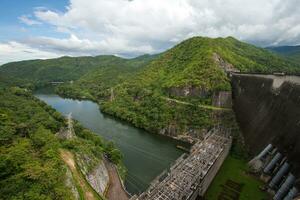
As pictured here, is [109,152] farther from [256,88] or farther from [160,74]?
[160,74]

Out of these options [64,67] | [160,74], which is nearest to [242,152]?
[160,74]

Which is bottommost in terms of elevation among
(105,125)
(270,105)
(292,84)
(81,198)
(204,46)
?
(105,125)

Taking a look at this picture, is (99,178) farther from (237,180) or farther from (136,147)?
(237,180)

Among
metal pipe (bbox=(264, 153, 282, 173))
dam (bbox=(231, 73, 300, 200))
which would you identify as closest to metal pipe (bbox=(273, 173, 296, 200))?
dam (bbox=(231, 73, 300, 200))

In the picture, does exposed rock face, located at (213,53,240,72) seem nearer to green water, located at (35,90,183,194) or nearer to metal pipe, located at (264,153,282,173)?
green water, located at (35,90,183,194)

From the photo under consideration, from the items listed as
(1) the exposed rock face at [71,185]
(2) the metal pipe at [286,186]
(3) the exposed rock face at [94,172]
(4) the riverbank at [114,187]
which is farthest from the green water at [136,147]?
(2) the metal pipe at [286,186]

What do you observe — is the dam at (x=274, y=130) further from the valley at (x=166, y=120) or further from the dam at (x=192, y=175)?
the dam at (x=192, y=175)
